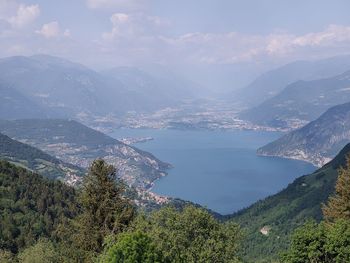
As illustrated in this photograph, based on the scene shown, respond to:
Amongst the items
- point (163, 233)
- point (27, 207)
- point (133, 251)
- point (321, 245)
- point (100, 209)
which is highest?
point (100, 209)

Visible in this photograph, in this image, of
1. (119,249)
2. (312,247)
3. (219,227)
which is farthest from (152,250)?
(312,247)

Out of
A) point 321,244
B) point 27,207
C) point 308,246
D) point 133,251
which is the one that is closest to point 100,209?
point 133,251

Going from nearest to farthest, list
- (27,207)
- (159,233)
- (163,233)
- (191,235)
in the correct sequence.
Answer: (159,233) → (163,233) → (191,235) → (27,207)

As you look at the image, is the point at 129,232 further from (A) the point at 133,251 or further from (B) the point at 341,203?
(B) the point at 341,203

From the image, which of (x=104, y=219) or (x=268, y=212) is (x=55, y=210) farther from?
(x=268, y=212)

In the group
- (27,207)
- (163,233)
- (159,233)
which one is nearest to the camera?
(159,233)

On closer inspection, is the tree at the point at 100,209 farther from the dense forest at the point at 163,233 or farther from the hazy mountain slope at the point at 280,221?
the hazy mountain slope at the point at 280,221
